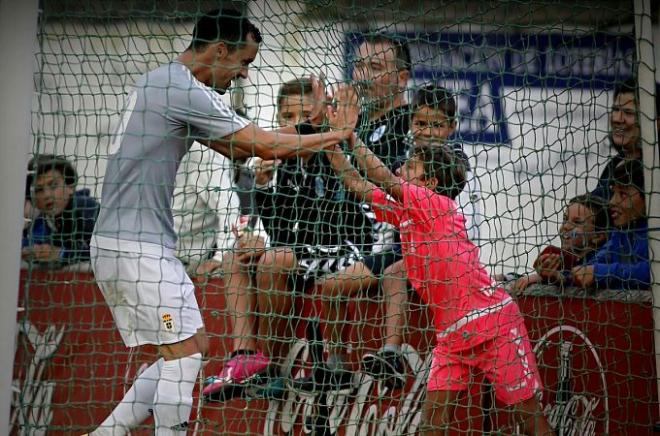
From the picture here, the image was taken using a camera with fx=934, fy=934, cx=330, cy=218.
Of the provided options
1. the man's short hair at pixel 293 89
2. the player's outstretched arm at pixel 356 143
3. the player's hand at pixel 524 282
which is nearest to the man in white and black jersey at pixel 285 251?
the man's short hair at pixel 293 89

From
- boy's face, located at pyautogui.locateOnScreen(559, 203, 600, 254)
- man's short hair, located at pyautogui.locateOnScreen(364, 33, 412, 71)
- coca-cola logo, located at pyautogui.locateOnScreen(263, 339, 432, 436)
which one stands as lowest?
coca-cola logo, located at pyautogui.locateOnScreen(263, 339, 432, 436)

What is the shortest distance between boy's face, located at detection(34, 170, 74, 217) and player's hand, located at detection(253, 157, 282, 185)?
961 mm

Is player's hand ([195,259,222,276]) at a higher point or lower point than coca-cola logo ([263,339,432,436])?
higher

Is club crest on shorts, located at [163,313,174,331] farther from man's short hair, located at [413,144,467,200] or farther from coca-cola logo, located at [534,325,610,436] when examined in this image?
coca-cola logo, located at [534,325,610,436]

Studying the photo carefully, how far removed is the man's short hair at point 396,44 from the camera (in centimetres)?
412

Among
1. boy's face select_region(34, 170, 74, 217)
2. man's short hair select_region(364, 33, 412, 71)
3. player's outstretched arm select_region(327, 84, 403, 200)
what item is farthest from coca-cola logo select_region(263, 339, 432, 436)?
boy's face select_region(34, 170, 74, 217)

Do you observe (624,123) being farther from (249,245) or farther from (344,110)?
(249,245)

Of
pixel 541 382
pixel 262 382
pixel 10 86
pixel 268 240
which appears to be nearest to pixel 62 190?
pixel 268 240

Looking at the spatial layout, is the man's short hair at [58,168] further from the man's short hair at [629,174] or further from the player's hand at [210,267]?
the man's short hair at [629,174]

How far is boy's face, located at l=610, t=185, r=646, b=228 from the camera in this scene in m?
4.02

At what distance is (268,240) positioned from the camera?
4547 millimetres

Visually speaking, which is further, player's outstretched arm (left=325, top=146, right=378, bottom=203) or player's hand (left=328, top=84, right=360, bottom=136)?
player's outstretched arm (left=325, top=146, right=378, bottom=203)

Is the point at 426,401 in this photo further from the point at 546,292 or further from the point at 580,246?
the point at 580,246

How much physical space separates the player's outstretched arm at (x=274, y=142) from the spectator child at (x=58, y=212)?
1276 mm
